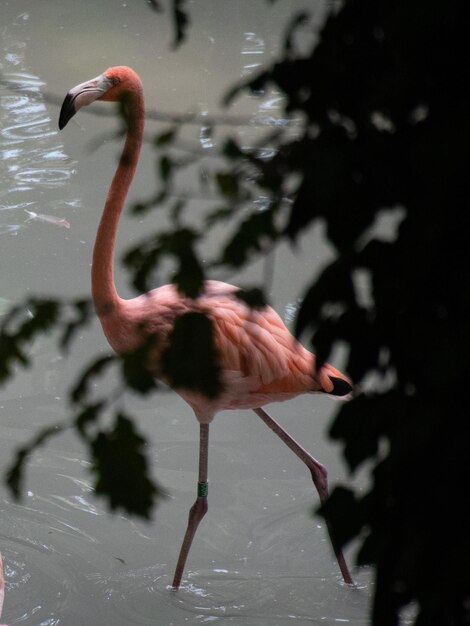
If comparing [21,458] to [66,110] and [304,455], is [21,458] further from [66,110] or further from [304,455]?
[304,455]

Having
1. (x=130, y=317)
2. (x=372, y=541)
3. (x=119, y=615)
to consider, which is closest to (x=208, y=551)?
(x=119, y=615)

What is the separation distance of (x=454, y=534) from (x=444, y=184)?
25 cm

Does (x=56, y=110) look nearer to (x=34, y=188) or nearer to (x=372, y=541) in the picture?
(x=34, y=188)

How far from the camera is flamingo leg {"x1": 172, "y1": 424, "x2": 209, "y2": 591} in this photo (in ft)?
8.98

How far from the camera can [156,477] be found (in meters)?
3.17

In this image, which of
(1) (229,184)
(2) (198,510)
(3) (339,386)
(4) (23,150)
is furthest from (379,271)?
(4) (23,150)

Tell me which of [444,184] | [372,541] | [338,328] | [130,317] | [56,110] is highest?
[444,184]

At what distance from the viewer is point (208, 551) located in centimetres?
294

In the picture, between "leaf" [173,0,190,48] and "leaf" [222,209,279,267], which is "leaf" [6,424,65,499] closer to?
"leaf" [222,209,279,267]

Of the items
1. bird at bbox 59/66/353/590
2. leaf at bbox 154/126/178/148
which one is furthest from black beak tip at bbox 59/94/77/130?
leaf at bbox 154/126/178/148

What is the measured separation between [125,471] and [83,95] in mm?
2026

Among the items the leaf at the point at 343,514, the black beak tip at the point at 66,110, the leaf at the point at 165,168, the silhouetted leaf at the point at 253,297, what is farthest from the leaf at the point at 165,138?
the black beak tip at the point at 66,110

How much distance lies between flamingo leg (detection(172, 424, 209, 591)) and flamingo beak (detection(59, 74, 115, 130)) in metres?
0.87

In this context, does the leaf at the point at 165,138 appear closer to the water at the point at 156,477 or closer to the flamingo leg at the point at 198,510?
the water at the point at 156,477
